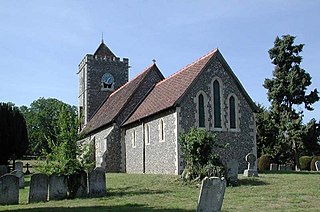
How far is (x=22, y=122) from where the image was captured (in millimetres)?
36844

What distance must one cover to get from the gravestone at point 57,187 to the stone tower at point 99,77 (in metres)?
27.5

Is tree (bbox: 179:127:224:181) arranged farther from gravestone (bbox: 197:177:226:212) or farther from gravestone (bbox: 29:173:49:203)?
gravestone (bbox: 197:177:226:212)

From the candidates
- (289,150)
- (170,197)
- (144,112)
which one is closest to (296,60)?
(289,150)

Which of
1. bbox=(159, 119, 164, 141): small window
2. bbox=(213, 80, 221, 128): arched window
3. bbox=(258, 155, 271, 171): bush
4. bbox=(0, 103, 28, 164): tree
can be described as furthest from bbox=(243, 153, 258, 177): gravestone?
bbox=(0, 103, 28, 164): tree

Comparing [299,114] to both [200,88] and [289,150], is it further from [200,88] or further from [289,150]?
[200,88]

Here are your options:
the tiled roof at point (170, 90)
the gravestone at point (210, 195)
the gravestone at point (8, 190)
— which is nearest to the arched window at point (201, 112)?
the tiled roof at point (170, 90)

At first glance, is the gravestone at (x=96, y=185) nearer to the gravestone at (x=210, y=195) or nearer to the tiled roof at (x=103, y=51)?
the gravestone at (x=210, y=195)

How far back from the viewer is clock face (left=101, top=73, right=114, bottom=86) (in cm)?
4275

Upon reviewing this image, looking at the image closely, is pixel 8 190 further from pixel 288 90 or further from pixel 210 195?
pixel 288 90

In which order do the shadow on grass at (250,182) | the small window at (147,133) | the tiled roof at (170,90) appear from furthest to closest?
the small window at (147,133)
the tiled roof at (170,90)
the shadow on grass at (250,182)

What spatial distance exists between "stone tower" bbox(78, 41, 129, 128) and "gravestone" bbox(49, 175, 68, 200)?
27478 mm

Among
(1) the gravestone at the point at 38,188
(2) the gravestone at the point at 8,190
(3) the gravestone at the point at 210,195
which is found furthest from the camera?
(1) the gravestone at the point at 38,188

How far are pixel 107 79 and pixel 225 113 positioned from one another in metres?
21.1

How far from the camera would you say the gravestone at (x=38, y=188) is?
569 inches
